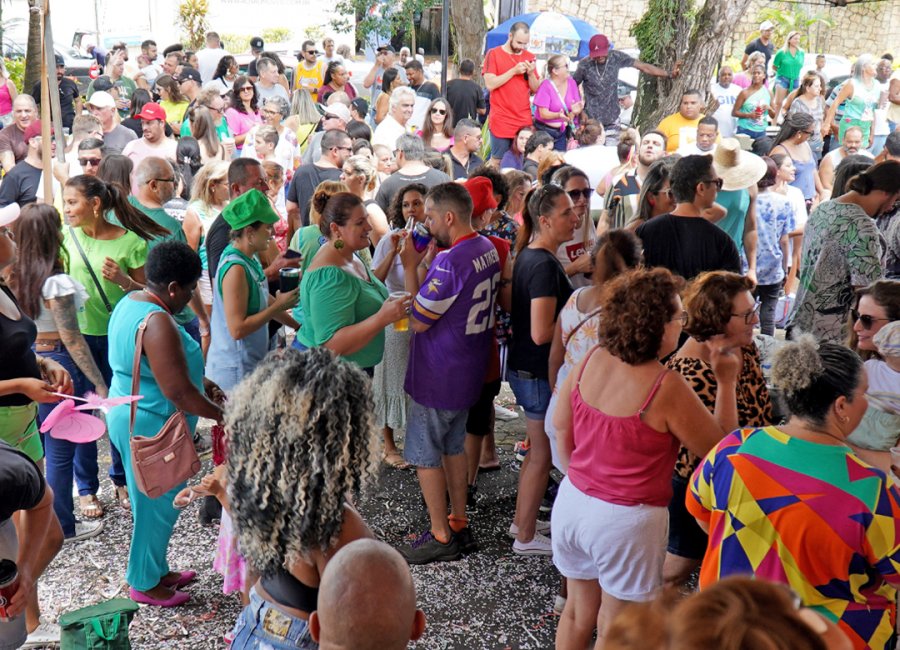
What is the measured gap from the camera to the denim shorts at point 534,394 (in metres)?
4.50

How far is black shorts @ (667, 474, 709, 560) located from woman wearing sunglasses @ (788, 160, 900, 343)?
1.70 metres

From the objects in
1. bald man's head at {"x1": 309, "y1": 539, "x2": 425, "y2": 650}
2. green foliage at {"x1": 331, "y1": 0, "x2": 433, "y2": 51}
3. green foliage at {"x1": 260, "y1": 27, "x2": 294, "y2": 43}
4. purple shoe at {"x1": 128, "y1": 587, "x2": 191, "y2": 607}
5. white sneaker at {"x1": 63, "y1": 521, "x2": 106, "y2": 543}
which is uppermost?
green foliage at {"x1": 331, "y1": 0, "x2": 433, "y2": 51}

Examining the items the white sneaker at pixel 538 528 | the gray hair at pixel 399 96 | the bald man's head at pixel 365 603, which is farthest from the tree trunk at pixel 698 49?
the bald man's head at pixel 365 603

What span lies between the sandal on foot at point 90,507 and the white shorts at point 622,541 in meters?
2.90

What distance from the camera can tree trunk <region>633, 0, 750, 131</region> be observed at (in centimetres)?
1091

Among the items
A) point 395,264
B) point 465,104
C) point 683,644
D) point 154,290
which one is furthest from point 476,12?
point 683,644

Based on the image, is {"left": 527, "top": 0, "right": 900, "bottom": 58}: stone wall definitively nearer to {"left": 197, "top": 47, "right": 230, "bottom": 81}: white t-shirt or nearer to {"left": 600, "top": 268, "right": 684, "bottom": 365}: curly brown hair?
{"left": 197, "top": 47, "right": 230, "bottom": 81}: white t-shirt

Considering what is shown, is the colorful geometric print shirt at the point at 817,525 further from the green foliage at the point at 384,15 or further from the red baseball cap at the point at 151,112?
the green foliage at the point at 384,15

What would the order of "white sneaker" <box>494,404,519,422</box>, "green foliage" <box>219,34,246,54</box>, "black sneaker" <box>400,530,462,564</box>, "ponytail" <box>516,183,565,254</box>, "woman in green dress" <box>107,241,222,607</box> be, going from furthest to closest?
1. "green foliage" <box>219,34,246,54</box>
2. "white sneaker" <box>494,404,519,422</box>
3. "black sneaker" <box>400,530,462,564</box>
4. "ponytail" <box>516,183,565,254</box>
5. "woman in green dress" <box>107,241,222,607</box>

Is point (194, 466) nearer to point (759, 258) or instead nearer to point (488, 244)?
point (488, 244)

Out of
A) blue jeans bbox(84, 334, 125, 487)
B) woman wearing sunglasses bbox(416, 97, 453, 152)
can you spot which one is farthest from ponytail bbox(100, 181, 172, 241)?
woman wearing sunglasses bbox(416, 97, 453, 152)

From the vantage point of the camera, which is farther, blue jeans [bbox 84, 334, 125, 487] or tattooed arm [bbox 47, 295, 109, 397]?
blue jeans [bbox 84, 334, 125, 487]

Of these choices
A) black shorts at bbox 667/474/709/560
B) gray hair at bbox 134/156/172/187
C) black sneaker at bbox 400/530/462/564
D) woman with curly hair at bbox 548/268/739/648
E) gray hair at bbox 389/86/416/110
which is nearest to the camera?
woman with curly hair at bbox 548/268/739/648

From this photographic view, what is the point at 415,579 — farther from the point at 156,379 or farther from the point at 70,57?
the point at 70,57
